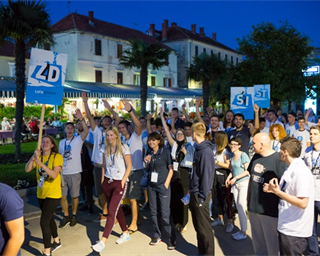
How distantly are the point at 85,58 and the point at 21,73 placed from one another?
24.4 m

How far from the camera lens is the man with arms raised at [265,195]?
379 cm

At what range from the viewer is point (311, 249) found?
4.41 m

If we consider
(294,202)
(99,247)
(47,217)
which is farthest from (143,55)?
(294,202)

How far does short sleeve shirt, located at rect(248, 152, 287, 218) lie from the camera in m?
3.79

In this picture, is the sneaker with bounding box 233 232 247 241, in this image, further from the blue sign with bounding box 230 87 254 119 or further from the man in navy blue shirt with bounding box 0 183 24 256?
the blue sign with bounding box 230 87 254 119

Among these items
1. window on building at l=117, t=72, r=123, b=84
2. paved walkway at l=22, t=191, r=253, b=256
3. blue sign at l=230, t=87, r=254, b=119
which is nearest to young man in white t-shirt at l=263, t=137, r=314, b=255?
paved walkway at l=22, t=191, r=253, b=256

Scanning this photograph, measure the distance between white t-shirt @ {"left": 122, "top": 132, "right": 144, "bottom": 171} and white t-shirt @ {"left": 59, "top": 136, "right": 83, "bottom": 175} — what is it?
98 centimetres

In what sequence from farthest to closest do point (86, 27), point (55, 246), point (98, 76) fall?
point (98, 76)
point (86, 27)
point (55, 246)

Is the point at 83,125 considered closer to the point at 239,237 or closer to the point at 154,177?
the point at 154,177

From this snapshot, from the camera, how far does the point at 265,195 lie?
12.6 ft

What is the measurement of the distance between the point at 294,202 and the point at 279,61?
1889 cm

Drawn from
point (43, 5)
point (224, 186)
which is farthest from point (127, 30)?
point (224, 186)

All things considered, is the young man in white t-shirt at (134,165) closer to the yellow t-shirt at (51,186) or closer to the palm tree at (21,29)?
the yellow t-shirt at (51,186)

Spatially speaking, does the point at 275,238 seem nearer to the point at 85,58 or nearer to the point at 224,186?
the point at 224,186
